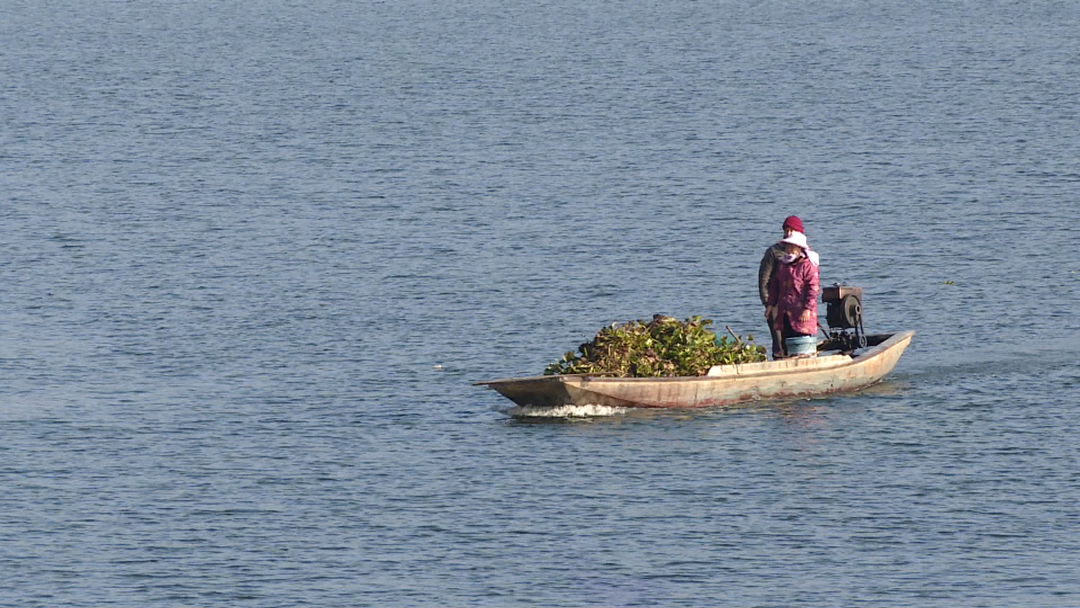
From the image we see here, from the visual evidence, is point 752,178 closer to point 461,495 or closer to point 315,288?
point 315,288

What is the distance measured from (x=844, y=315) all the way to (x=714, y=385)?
3.55 metres

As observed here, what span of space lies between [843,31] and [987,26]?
883cm

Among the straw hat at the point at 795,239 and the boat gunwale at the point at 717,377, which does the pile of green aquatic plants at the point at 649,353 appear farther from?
the straw hat at the point at 795,239

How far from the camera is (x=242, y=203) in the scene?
64938 millimetres

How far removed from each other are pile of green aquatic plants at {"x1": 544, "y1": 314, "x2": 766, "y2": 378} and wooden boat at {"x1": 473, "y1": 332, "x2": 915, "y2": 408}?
0.32m

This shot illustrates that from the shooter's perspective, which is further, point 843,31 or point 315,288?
point 843,31

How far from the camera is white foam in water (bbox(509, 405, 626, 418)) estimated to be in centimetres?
3506

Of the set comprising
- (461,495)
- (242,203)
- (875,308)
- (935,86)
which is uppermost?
(935,86)

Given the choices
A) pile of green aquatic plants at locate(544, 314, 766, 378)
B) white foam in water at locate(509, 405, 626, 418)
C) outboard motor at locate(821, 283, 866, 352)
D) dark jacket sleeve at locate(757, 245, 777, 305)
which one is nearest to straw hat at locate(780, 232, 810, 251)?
dark jacket sleeve at locate(757, 245, 777, 305)

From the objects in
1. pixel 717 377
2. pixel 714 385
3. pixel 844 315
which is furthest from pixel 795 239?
pixel 714 385

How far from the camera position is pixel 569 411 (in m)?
35.3

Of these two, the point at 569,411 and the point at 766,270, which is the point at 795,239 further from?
the point at 569,411

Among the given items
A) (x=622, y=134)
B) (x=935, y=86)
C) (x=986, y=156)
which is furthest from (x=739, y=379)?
(x=935, y=86)

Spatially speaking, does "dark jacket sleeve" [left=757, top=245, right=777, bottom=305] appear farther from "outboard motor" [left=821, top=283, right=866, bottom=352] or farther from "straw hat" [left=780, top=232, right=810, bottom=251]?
"outboard motor" [left=821, top=283, right=866, bottom=352]
